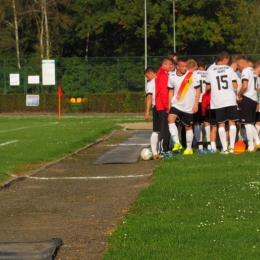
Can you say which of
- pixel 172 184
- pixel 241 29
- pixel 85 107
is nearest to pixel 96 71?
pixel 85 107

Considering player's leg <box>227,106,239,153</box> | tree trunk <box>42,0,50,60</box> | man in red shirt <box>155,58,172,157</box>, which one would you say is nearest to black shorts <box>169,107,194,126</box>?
man in red shirt <box>155,58,172,157</box>

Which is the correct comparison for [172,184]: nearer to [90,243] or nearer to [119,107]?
[90,243]

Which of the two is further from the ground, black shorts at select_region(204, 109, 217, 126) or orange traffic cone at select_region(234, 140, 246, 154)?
→ black shorts at select_region(204, 109, 217, 126)

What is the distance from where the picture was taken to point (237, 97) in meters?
15.7

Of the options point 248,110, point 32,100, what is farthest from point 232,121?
point 32,100

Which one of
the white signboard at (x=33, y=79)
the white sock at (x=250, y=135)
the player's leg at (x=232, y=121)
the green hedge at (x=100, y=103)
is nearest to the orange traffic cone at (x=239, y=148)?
the player's leg at (x=232, y=121)

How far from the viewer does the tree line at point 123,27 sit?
6700 cm

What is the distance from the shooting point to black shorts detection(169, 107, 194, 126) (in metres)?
15.4

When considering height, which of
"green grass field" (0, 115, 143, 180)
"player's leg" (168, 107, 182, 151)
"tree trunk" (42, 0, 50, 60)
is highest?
"tree trunk" (42, 0, 50, 60)

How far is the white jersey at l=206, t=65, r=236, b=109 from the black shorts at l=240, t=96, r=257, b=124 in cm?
43

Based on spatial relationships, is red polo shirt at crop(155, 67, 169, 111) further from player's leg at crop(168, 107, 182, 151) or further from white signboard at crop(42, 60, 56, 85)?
white signboard at crop(42, 60, 56, 85)

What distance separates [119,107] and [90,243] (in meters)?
49.1

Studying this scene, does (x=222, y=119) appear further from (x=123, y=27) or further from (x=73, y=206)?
(x=123, y=27)

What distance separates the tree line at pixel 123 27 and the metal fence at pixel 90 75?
6.56 m
